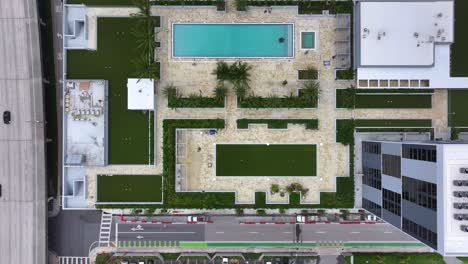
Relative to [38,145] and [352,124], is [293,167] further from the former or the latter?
[38,145]

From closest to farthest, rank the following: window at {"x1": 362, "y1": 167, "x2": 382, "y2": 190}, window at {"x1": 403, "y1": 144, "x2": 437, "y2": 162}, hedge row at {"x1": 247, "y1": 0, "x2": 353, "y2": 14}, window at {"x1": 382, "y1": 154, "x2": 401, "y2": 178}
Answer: window at {"x1": 403, "y1": 144, "x2": 437, "y2": 162}
window at {"x1": 382, "y1": 154, "x2": 401, "y2": 178}
window at {"x1": 362, "y1": 167, "x2": 382, "y2": 190}
hedge row at {"x1": 247, "y1": 0, "x2": 353, "y2": 14}

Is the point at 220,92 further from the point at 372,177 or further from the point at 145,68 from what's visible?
the point at 372,177

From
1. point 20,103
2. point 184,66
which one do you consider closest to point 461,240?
point 184,66

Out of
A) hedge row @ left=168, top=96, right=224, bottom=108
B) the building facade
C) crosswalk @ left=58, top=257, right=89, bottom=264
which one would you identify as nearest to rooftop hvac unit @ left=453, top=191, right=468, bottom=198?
the building facade

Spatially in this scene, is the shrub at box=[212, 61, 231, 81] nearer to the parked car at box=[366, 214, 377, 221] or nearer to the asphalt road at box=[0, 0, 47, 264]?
the asphalt road at box=[0, 0, 47, 264]

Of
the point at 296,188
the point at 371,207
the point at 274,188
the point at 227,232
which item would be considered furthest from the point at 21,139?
the point at 371,207

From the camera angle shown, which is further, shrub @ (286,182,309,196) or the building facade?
shrub @ (286,182,309,196)
